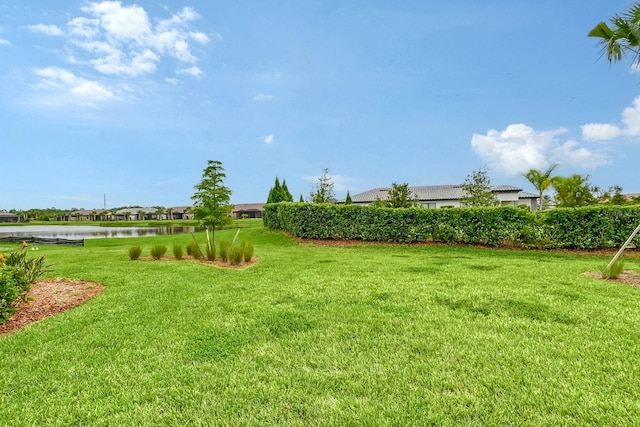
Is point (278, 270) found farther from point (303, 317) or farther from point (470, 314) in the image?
point (470, 314)

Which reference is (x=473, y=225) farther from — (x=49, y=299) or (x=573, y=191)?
(x=573, y=191)

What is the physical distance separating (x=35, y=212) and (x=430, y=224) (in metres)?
126

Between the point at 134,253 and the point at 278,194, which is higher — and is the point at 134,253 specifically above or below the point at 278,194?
below

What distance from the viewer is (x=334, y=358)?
3348mm

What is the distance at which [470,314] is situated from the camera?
4.66 meters

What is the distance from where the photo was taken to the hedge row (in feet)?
42.1

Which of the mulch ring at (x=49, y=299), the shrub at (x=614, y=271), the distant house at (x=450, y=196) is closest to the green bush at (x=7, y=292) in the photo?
the mulch ring at (x=49, y=299)

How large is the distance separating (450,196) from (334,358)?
37.1 m

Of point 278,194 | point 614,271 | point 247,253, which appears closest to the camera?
point 614,271

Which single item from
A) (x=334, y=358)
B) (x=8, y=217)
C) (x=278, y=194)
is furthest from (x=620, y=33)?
(x=8, y=217)

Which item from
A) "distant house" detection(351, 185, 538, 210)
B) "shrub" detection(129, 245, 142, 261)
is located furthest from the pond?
"distant house" detection(351, 185, 538, 210)

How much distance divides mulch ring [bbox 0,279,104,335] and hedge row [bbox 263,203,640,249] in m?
11.0

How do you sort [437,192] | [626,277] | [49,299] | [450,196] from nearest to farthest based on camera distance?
[49,299] < [626,277] < [450,196] < [437,192]

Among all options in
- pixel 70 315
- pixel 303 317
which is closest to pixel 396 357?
pixel 303 317
